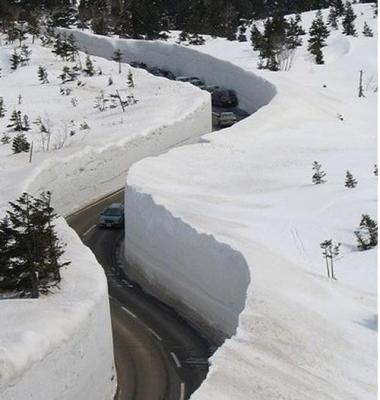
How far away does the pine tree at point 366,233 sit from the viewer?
88.4 ft

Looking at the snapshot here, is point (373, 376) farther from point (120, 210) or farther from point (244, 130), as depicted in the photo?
point (244, 130)

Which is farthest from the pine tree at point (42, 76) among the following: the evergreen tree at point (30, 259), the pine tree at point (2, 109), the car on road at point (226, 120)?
the evergreen tree at point (30, 259)

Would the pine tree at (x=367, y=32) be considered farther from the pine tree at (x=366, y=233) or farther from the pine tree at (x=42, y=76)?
the pine tree at (x=366, y=233)

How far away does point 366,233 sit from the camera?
2794 centimetres

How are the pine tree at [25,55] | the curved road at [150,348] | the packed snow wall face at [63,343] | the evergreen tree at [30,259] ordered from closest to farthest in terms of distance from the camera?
the packed snow wall face at [63,343] → the evergreen tree at [30,259] → the curved road at [150,348] → the pine tree at [25,55]

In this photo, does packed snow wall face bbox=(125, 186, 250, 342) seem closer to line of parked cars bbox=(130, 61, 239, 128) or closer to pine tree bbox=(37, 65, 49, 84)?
line of parked cars bbox=(130, 61, 239, 128)

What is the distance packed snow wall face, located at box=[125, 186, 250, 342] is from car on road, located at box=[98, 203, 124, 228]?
168 inches

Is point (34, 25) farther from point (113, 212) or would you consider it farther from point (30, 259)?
point (30, 259)

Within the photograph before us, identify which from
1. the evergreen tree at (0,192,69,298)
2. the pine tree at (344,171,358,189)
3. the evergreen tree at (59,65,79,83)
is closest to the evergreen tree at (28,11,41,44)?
the evergreen tree at (59,65,79,83)

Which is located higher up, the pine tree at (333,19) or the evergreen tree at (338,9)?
the evergreen tree at (338,9)

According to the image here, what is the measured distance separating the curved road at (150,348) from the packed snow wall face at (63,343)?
4.20 feet

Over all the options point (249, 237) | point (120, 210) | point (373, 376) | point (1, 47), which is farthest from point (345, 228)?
point (1, 47)

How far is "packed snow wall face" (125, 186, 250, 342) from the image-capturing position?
1016 inches

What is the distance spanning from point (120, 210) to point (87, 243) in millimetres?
3010
